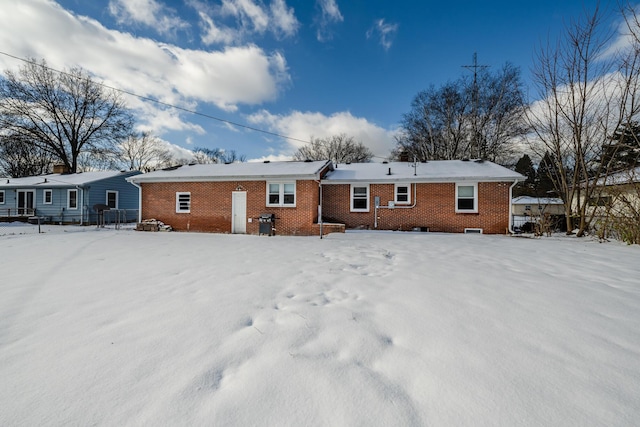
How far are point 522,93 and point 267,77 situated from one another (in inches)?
796

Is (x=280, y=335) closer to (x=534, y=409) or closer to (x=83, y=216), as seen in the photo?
(x=534, y=409)

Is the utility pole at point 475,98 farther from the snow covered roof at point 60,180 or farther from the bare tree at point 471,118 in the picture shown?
the snow covered roof at point 60,180

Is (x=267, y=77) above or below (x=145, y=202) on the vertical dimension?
above

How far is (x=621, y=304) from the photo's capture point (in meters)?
3.26

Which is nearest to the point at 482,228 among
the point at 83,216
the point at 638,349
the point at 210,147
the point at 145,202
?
the point at 638,349

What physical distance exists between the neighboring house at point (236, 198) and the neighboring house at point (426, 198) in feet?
5.58

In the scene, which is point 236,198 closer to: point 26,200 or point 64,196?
point 64,196

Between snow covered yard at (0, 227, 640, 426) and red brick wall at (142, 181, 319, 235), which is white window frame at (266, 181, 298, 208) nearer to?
red brick wall at (142, 181, 319, 235)

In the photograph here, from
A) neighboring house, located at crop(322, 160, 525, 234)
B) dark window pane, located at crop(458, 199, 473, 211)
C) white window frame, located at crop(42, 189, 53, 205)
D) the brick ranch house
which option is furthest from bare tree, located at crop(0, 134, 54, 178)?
dark window pane, located at crop(458, 199, 473, 211)

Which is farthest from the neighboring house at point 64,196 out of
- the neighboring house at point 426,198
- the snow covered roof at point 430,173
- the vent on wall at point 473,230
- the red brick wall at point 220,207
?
the vent on wall at point 473,230

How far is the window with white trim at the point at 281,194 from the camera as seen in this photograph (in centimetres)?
1295

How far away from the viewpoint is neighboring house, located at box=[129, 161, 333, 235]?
1276 centimetres

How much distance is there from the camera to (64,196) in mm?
20422

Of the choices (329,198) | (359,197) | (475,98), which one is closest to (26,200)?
(329,198)
